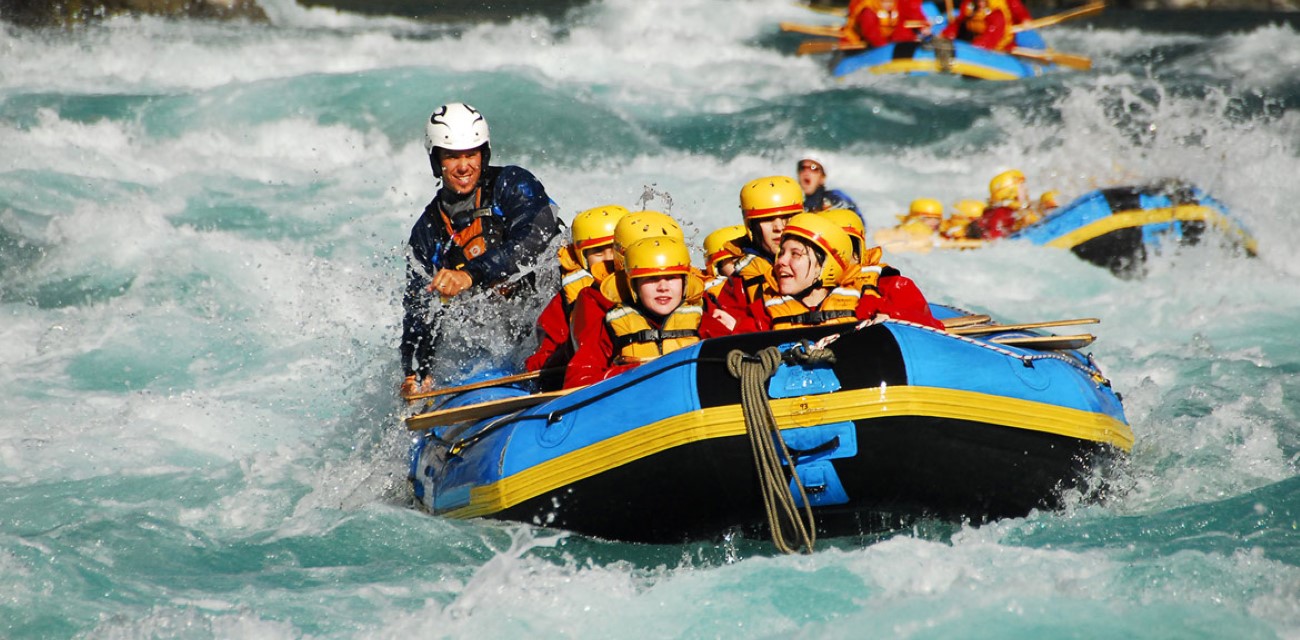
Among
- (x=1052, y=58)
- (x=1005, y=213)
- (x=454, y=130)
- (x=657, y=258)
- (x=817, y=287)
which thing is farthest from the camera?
(x=1052, y=58)

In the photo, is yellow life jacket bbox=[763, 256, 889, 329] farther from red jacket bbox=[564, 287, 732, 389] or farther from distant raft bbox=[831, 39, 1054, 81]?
distant raft bbox=[831, 39, 1054, 81]

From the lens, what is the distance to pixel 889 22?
1656 cm

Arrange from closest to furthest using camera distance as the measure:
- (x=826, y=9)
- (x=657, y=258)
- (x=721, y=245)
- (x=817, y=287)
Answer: (x=657, y=258) < (x=817, y=287) < (x=721, y=245) < (x=826, y=9)

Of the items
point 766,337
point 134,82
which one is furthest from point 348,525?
point 134,82

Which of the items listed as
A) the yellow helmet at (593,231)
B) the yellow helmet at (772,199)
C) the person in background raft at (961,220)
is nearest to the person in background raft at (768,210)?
the yellow helmet at (772,199)

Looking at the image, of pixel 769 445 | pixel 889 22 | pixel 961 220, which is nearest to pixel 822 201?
pixel 961 220

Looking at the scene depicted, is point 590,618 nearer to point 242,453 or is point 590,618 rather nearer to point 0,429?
point 242,453

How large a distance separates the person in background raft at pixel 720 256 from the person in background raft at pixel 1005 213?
4420 mm

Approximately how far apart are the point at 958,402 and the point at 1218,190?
7.52 meters

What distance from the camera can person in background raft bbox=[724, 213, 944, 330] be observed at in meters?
5.40

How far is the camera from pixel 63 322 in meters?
9.27

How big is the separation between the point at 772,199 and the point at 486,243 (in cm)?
146

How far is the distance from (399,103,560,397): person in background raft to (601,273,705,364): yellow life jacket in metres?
1.29

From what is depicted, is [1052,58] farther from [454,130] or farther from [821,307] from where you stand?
[821,307]
